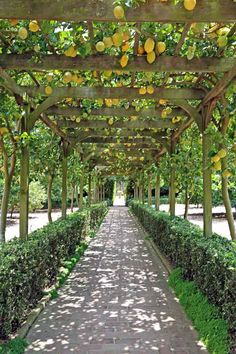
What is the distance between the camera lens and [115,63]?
4043 millimetres

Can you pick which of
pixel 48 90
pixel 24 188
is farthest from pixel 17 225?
pixel 48 90

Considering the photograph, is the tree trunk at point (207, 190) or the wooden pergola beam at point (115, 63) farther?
the tree trunk at point (207, 190)

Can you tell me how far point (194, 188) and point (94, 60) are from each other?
5691 millimetres

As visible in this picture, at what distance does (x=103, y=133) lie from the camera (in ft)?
31.7

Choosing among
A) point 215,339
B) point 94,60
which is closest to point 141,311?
point 215,339

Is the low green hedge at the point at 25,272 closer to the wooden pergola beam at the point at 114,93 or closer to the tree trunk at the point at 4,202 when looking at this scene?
the tree trunk at the point at 4,202

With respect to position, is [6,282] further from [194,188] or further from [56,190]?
[56,190]

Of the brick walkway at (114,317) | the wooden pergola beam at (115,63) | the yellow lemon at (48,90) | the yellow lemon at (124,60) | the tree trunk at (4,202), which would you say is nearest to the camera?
the brick walkway at (114,317)

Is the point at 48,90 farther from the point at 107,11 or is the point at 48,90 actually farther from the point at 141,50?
the point at 107,11

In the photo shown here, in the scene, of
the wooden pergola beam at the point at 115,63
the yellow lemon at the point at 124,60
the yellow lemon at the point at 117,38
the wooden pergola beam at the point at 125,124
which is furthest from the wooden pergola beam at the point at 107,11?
the wooden pergola beam at the point at 125,124

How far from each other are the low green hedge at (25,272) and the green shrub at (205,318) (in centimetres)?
186

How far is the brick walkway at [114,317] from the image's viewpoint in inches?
147

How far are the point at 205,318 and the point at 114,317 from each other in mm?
1067

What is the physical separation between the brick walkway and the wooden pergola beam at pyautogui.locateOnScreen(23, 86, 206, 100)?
2.79m
